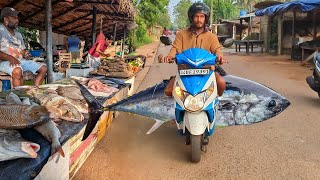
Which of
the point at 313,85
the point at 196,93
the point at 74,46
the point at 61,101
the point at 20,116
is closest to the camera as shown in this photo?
the point at 20,116

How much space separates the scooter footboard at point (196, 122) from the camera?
4395 mm

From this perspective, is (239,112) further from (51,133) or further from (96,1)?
(96,1)

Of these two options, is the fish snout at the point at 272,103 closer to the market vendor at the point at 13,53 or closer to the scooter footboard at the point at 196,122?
the scooter footboard at the point at 196,122

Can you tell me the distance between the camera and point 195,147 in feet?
14.8

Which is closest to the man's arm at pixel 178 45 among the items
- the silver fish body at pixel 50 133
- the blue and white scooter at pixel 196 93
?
the blue and white scooter at pixel 196 93

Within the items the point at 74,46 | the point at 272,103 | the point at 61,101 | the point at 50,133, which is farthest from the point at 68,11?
the point at 50,133

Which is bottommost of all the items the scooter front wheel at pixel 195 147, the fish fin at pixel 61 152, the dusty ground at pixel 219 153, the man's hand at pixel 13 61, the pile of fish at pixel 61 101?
the dusty ground at pixel 219 153

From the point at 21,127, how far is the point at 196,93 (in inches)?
77.2

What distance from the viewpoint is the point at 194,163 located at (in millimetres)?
4617

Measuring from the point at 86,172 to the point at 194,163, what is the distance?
1.31 meters

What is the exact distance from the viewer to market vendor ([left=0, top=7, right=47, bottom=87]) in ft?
19.9

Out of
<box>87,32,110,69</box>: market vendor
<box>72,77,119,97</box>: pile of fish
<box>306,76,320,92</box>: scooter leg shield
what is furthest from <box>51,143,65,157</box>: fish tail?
<box>87,32,110,69</box>: market vendor

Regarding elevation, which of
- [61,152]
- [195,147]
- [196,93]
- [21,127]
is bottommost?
[195,147]

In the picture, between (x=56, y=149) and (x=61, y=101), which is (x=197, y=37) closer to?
(x=61, y=101)
